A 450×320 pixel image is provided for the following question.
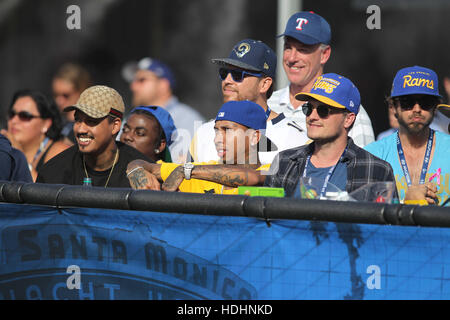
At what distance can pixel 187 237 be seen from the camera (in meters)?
3.53

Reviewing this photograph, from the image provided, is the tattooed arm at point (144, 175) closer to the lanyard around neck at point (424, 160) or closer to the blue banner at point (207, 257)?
the blue banner at point (207, 257)

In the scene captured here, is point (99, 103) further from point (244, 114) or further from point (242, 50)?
point (242, 50)

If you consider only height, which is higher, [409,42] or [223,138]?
[409,42]

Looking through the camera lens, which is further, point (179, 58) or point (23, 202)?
point (179, 58)

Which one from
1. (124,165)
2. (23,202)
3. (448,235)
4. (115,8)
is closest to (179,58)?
(115,8)

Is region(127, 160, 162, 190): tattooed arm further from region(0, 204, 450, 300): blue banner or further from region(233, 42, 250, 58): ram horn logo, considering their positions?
region(233, 42, 250, 58): ram horn logo

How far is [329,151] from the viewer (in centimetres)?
433

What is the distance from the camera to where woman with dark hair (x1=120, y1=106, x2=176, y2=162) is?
5.93 metres

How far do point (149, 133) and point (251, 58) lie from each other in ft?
3.14

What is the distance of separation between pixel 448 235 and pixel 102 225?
1513mm

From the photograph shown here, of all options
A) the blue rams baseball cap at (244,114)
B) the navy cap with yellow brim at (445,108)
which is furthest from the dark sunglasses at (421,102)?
the blue rams baseball cap at (244,114)

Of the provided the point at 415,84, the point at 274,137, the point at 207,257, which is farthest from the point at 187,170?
the point at 415,84

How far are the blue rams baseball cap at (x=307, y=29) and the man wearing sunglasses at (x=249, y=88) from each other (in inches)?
9.8
